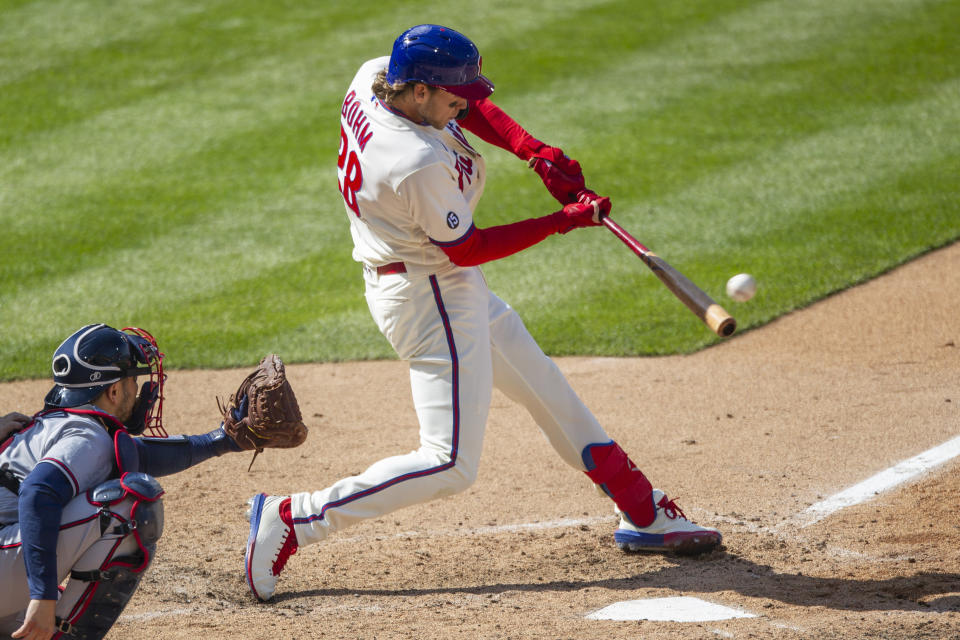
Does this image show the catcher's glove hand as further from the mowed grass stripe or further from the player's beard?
the mowed grass stripe

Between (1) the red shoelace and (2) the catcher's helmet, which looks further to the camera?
(1) the red shoelace

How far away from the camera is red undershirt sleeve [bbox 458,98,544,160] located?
3.86 meters

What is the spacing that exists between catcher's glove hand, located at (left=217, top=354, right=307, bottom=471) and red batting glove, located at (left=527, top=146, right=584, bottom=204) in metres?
1.19

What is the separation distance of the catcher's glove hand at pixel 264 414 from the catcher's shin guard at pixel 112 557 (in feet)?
1.46

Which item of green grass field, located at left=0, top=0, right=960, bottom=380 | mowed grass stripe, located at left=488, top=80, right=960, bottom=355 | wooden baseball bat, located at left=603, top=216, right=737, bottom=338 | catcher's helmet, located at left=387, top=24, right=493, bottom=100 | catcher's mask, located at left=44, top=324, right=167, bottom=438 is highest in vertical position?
catcher's helmet, located at left=387, top=24, right=493, bottom=100

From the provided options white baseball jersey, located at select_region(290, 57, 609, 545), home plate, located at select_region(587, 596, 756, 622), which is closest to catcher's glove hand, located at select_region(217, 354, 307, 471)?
white baseball jersey, located at select_region(290, 57, 609, 545)

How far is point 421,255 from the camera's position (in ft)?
11.0

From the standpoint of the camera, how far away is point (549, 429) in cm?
379

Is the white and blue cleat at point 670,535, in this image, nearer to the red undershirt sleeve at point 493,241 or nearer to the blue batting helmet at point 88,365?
the red undershirt sleeve at point 493,241

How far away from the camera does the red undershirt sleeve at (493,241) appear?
128 inches

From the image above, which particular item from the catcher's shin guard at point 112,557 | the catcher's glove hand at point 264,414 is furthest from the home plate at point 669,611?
the catcher's shin guard at point 112,557

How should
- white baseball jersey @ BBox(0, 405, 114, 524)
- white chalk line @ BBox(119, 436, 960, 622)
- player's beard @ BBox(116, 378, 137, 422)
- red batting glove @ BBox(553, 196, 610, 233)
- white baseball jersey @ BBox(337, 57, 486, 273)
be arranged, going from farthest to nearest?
white chalk line @ BBox(119, 436, 960, 622)
red batting glove @ BBox(553, 196, 610, 233)
white baseball jersey @ BBox(337, 57, 486, 273)
player's beard @ BBox(116, 378, 137, 422)
white baseball jersey @ BBox(0, 405, 114, 524)

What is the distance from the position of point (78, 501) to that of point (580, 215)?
178 centimetres

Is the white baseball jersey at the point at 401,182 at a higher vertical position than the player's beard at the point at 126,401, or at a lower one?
higher
